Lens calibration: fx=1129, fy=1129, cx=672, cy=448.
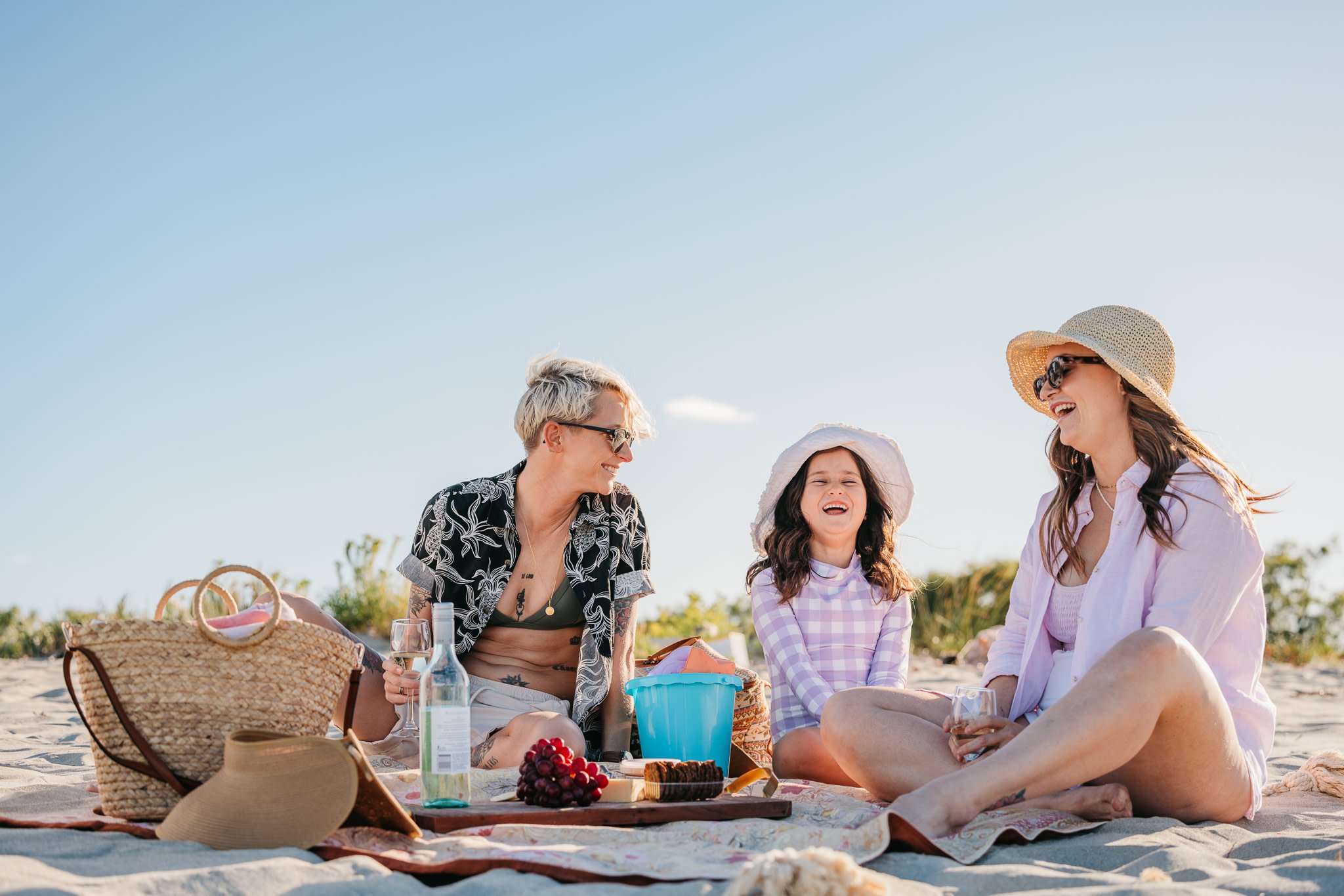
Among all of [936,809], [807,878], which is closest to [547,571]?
[936,809]

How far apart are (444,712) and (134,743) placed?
0.84 m

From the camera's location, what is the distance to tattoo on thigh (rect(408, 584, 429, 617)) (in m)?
4.84

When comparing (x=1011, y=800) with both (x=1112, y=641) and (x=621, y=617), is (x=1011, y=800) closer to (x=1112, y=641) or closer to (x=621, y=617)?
(x=1112, y=641)

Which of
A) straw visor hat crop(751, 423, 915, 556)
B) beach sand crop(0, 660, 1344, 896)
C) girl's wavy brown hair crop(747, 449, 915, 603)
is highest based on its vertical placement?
straw visor hat crop(751, 423, 915, 556)

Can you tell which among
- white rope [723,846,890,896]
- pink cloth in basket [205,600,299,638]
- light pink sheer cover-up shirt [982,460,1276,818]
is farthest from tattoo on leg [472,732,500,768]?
white rope [723,846,890,896]

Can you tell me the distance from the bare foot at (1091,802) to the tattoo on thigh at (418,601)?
8.47 feet

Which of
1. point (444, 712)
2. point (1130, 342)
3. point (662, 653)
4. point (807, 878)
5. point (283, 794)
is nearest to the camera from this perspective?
point (807, 878)

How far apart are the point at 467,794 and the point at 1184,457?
261 centimetres

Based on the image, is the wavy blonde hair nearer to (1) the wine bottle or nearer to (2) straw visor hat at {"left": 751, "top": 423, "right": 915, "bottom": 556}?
(2) straw visor hat at {"left": 751, "top": 423, "right": 915, "bottom": 556}

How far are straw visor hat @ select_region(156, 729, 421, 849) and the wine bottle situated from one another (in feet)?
0.93

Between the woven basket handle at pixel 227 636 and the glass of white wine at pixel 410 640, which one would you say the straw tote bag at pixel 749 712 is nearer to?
the glass of white wine at pixel 410 640

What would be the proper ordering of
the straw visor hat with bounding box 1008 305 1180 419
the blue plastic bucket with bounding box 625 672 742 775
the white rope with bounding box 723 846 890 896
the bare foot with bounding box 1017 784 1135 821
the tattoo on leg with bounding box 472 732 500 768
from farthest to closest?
the tattoo on leg with bounding box 472 732 500 768 → the blue plastic bucket with bounding box 625 672 742 775 → the straw visor hat with bounding box 1008 305 1180 419 → the bare foot with bounding box 1017 784 1135 821 → the white rope with bounding box 723 846 890 896

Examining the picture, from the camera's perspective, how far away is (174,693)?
305 centimetres

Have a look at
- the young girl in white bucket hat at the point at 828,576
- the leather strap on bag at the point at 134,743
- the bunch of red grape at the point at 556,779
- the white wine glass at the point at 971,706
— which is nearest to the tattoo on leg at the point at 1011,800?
the white wine glass at the point at 971,706
